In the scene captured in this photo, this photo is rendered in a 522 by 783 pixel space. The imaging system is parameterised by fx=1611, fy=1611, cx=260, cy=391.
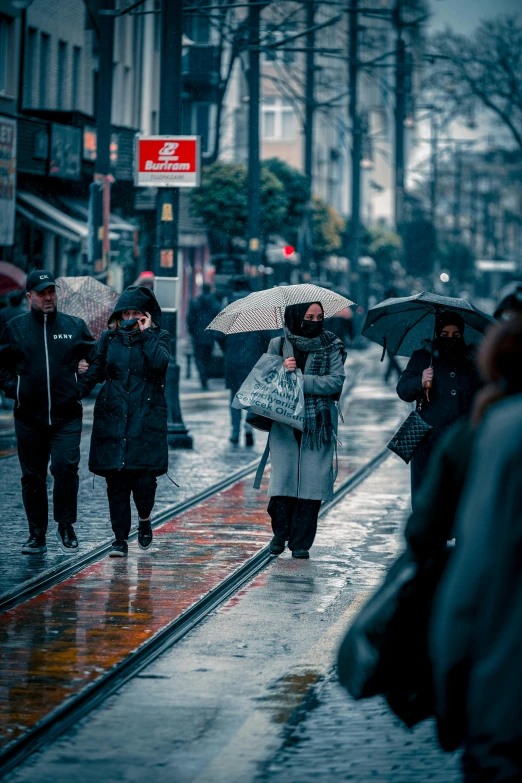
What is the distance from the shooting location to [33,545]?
1005cm

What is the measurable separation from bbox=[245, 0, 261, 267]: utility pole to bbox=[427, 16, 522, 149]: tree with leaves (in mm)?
12054

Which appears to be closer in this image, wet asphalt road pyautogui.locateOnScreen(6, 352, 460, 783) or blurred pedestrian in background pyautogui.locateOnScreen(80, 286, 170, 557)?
wet asphalt road pyautogui.locateOnScreen(6, 352, 460, 783)

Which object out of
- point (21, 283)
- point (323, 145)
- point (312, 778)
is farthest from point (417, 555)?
point (323, 145)

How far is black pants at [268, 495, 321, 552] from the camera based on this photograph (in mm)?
10078

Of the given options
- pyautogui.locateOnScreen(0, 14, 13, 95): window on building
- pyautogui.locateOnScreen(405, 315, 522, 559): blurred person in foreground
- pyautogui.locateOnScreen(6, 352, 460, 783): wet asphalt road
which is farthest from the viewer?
pyautogui.locateOnScreen(0, 14, 13, 95): window on building

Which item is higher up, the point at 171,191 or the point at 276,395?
the point at 171,191

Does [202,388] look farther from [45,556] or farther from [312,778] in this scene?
[312,778]

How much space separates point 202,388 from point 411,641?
2440 centimetres

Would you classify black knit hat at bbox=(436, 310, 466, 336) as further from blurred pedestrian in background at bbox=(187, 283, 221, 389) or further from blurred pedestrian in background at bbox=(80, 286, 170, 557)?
blurred pedestrian in background at bbox=(187, 283, 221, 389)

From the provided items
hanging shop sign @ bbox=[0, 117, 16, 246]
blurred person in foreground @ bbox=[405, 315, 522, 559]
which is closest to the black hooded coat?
blurred person in foreground @ bbox=[405, 315, 522, 559]

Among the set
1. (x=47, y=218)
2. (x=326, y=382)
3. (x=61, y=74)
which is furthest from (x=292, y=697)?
(x=61, y=74)

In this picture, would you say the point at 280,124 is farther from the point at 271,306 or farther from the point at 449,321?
the point at 449,321

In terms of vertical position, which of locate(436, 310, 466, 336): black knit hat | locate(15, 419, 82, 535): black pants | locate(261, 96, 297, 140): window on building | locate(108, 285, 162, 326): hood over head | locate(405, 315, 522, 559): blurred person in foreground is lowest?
locate(15, 419, 82, 535): black pants

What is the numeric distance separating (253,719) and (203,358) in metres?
22.0
